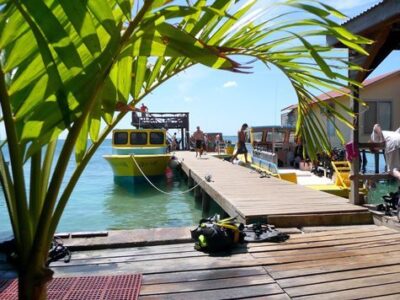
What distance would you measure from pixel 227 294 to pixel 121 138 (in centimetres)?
1506

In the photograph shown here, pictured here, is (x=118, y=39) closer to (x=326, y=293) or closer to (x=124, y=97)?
(x=124, y=97)

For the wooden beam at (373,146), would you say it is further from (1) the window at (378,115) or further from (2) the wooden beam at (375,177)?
(1) the window at (378,115)

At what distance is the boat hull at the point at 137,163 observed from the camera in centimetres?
1623

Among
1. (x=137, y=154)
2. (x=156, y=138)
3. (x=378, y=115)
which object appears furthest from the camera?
(x=156, y=138)

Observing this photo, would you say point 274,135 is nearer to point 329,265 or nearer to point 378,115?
point 378,115

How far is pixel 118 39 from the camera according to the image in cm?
108

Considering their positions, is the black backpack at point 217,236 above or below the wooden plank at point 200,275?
above

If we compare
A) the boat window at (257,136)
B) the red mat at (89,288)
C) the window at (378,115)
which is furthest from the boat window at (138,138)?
the red mat at (89,288)

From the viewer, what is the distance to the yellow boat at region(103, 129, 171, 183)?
53.6 feet

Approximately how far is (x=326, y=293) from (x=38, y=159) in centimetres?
214

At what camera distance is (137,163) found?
1662cm

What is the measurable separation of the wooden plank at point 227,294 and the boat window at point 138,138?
14.9 m

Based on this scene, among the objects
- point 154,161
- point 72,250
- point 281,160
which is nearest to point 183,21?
point 72,250

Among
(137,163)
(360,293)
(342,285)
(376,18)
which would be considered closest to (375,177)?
(376,18)
